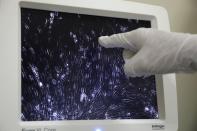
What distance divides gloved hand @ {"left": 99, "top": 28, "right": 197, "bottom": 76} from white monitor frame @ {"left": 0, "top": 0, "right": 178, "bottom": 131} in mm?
145

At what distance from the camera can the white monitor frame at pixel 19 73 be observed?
0.77 m

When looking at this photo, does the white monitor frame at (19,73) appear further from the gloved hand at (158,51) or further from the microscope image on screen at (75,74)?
the gloved hand at (158,51)

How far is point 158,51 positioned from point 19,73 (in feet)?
1.07

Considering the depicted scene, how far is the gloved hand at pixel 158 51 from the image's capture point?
28.9 inches

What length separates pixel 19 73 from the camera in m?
0.79

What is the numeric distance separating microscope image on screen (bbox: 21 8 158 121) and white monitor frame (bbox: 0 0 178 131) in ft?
0.06

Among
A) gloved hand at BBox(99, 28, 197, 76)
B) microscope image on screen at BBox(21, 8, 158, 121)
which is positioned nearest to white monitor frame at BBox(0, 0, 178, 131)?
microscope image on screen at BBox(21, 8, 158, 121)

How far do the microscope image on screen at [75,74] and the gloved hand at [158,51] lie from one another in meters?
0.10

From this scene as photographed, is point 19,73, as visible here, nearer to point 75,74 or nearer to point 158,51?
point 75,74

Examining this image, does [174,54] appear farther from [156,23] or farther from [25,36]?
[25,36]

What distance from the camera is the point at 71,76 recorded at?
861mm

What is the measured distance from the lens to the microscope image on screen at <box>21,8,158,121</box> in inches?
32.4

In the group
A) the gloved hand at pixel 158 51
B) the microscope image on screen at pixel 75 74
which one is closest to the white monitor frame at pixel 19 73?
the microscope image on screen at pixel 75 74

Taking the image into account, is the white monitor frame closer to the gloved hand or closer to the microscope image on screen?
the microscope image on screen
